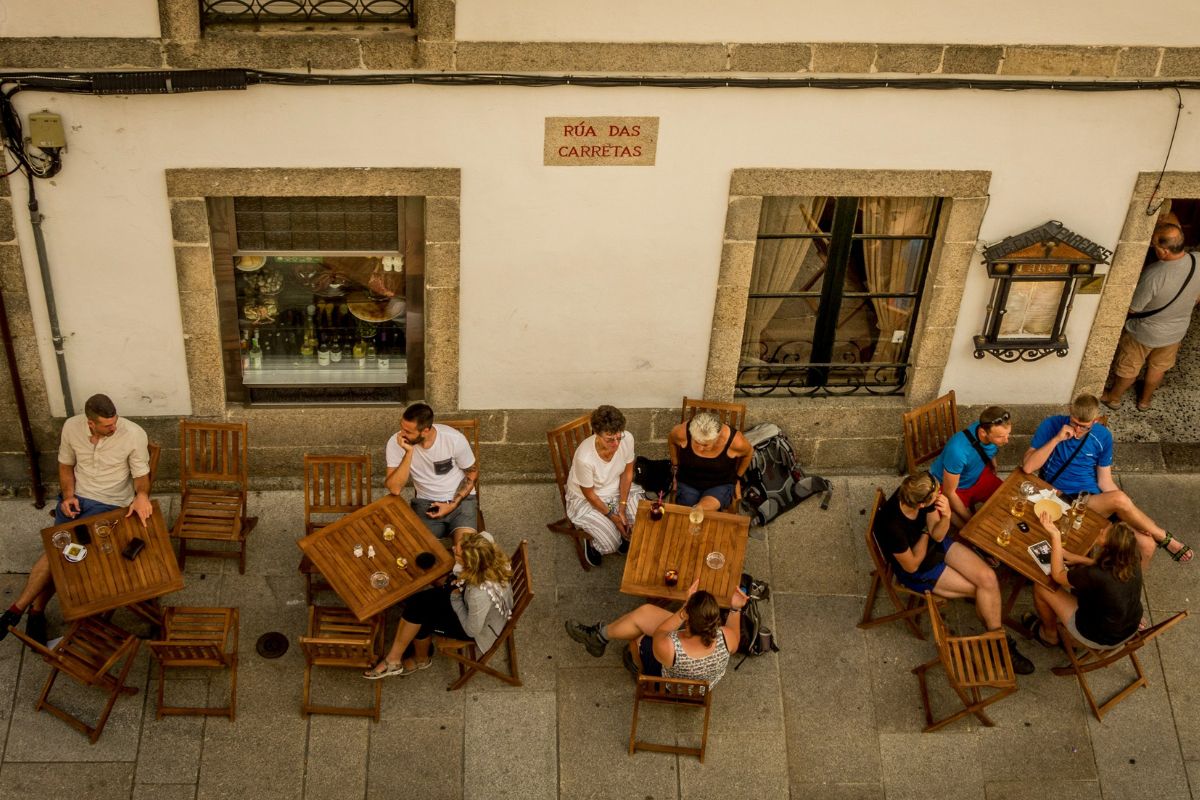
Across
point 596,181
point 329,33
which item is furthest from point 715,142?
point 329,33

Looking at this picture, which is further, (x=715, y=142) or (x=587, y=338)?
(x=587, y=338)

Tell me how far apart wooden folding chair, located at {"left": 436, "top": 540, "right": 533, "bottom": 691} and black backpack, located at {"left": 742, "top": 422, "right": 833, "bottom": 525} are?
199cm

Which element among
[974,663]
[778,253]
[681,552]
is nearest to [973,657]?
[974,663]

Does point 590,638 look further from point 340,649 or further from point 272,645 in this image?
point 272,645

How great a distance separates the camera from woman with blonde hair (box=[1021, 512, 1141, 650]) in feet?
20.1

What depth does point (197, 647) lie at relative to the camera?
5871 millimetres

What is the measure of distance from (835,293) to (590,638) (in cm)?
282

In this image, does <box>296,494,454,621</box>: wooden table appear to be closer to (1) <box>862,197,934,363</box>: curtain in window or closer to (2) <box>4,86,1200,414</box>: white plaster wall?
(2) <box>4,86,1200,414</box>: white plaster wall

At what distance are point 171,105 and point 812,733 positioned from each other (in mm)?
5057

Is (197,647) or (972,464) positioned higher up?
(972,464)

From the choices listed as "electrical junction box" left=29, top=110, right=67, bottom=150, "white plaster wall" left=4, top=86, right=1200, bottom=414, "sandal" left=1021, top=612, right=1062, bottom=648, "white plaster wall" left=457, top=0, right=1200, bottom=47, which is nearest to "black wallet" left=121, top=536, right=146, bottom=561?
"white plaster wall" left=4, top=86, right=1200, bottom=414

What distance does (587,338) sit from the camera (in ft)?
24.1

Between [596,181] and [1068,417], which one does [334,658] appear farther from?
[1068,417]

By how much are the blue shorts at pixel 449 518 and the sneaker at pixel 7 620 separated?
2.31 metres
